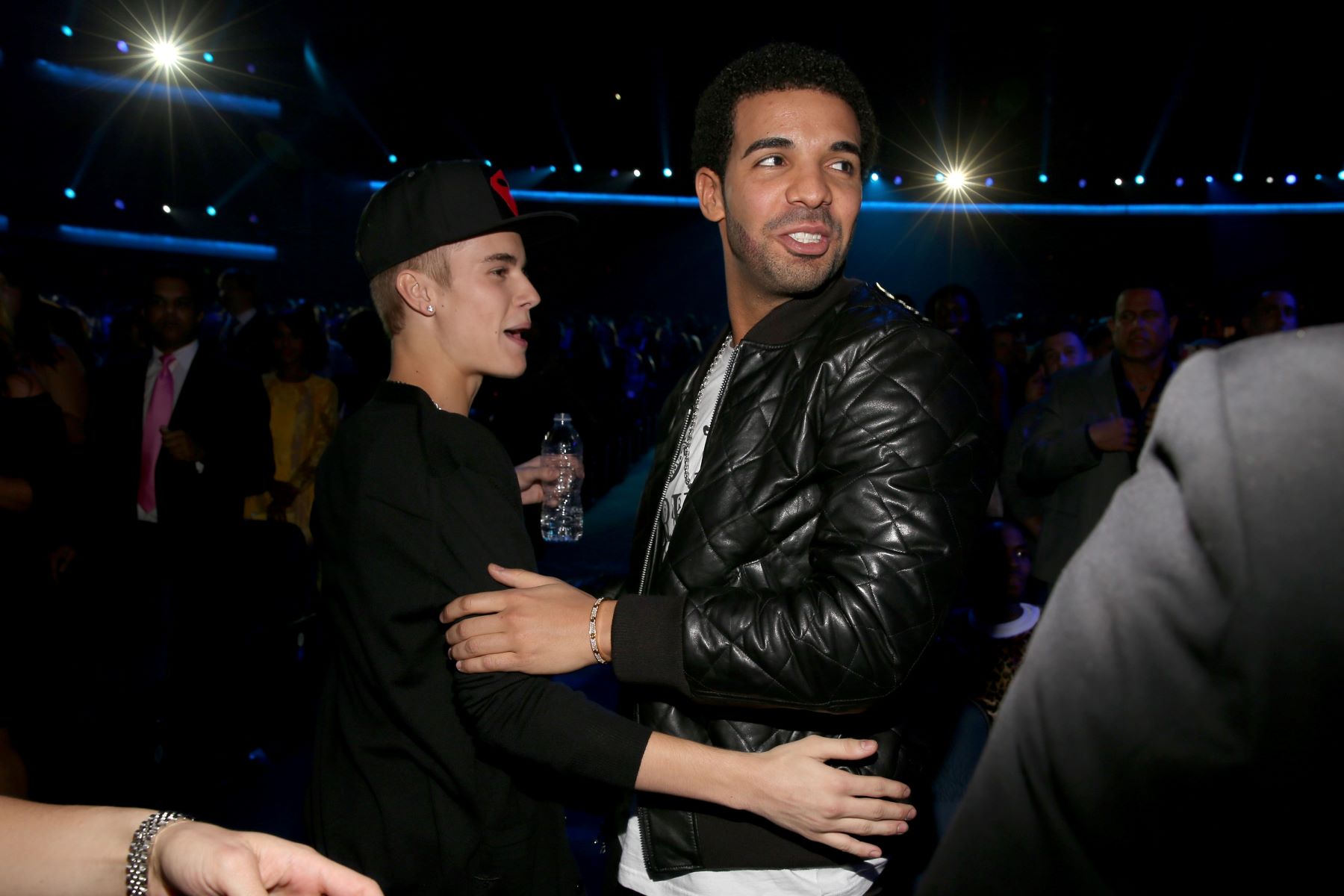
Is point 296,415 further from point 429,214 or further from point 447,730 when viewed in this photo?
point 447,730

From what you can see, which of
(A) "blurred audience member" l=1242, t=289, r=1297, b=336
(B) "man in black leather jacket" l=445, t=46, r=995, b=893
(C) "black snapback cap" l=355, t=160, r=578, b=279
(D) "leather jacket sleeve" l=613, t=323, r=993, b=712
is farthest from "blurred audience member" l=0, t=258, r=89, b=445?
(A) "blurred audience member" l=1242, t=289, r=1297, b=336

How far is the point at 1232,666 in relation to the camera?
0.51 meters

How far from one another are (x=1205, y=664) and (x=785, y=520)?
1.04 meters

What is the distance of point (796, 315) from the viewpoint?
1755 millimetres

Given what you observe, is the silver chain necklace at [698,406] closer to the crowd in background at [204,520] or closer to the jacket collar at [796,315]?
the jacket collar at [796,315]

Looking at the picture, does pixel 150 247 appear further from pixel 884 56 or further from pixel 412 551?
pixel 412 551

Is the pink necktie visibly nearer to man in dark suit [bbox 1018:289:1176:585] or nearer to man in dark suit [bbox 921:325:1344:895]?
Answer: man in dark suit [bbox 1018:289:1176:585]

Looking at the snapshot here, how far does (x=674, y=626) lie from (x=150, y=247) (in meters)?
26.7

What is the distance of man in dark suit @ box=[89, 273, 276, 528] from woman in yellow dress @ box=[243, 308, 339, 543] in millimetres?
706

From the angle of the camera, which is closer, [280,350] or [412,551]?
[412,551]

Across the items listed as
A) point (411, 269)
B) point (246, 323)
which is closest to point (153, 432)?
point (246, 323)

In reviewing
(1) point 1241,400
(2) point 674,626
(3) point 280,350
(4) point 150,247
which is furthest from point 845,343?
(4) point 150,247

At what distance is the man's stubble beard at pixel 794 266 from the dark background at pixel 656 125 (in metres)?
12.6

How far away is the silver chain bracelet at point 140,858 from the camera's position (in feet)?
3.54
